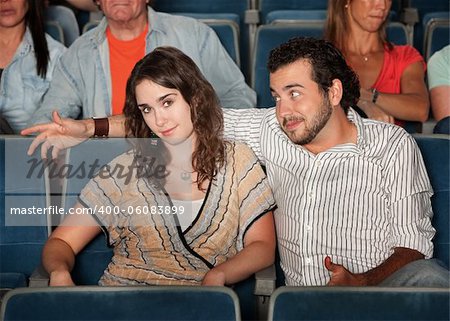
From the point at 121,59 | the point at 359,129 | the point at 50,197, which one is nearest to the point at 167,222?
the point at 50,197

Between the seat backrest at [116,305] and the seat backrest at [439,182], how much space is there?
0.72m

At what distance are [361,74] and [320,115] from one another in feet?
2.45

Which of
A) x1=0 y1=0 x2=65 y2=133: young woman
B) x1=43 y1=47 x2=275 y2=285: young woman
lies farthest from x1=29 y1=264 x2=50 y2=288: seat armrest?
x1=0 y1=0 x2=65 y2=133: young woman

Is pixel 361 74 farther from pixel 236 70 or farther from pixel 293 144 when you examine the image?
pixel 293 144

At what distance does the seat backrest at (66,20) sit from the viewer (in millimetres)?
2799

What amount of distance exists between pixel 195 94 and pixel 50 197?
0.38 metres

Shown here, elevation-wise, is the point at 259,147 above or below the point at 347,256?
above

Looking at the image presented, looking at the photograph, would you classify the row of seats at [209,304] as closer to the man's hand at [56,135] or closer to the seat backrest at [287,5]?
the man's hand at [56,135]

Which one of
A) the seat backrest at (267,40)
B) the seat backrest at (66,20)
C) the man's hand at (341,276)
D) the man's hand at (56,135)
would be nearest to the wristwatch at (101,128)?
the man's hand at (56,135)

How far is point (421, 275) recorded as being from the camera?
151cm

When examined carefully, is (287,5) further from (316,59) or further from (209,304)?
(209,304)

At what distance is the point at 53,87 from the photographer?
2.38 meters

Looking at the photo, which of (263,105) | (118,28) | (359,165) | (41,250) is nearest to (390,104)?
(263,105)

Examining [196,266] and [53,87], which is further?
[53,87]
